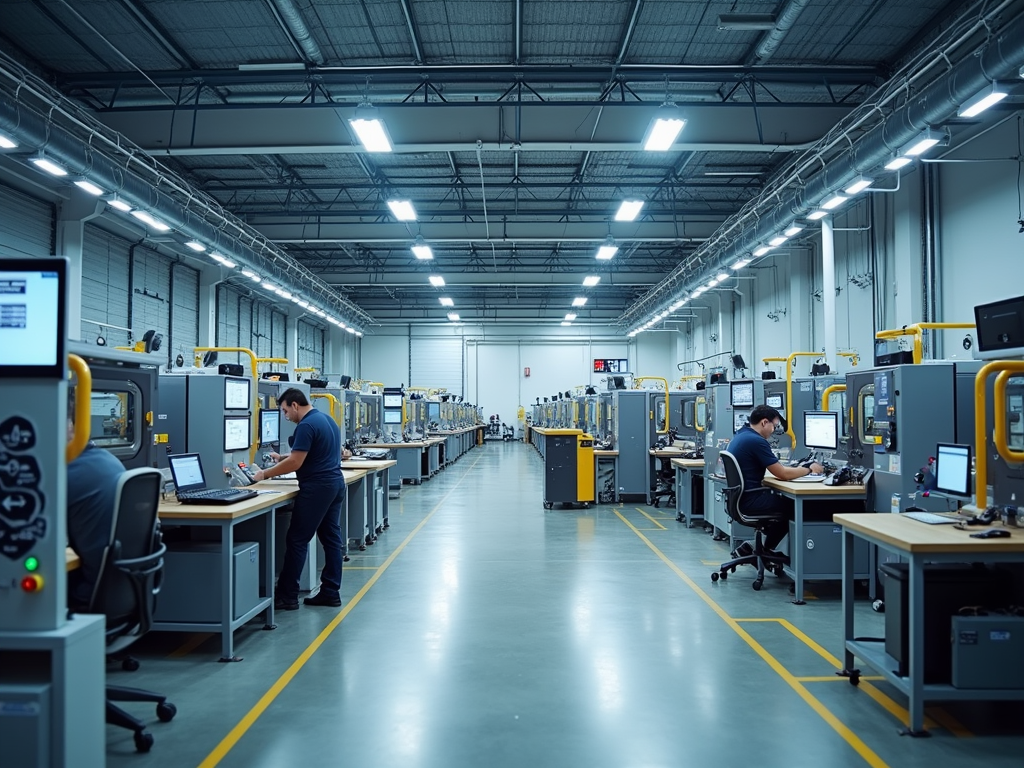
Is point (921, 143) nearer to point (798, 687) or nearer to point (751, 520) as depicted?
point (751, 520)

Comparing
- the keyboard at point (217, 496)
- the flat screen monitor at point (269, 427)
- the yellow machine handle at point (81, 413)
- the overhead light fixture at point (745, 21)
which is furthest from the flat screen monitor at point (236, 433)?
the overhead light fixture at point (745, 21)

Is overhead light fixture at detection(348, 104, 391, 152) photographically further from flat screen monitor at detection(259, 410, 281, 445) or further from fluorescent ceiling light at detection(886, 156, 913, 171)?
fluorescent ceiling light at detection(886, 156, 913, 171)

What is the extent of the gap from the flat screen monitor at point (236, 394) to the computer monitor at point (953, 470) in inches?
199

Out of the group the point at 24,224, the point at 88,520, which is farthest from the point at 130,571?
the point at 24,224

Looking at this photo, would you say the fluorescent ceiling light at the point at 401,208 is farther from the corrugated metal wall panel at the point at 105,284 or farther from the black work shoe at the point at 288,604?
the black work shoe at the point at 288,604

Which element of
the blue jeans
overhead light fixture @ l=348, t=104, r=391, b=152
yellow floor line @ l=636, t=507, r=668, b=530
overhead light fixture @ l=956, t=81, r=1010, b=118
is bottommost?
yellow floor line @ l=636, t=507, r=668, b=530

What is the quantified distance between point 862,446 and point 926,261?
5.08 m

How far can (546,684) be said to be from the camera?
13.3 ft

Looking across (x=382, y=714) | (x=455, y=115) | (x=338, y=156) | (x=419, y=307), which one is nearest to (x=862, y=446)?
(x=382, y=714)

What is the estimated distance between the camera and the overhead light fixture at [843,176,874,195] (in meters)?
8.22

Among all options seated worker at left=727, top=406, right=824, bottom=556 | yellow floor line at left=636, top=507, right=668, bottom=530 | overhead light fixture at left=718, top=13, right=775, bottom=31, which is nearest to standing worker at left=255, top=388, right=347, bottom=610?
seated worker at left=727, top=406, right=824, bottom=556

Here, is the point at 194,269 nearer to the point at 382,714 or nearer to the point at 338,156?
the point at 338,156

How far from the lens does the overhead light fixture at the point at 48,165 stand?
295 inches

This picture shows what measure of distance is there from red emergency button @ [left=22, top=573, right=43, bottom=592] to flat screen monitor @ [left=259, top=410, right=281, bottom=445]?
4284 mm
